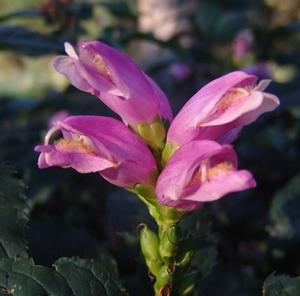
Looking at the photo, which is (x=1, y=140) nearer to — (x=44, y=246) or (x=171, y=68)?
(x=171, y=68)

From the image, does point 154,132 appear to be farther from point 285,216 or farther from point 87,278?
point 285,216

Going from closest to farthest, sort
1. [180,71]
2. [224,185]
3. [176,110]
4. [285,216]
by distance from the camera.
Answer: [224,185]
[285,216]
[176,110]
[180,71]

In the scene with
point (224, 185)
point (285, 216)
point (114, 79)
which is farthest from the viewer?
point (285, 216)

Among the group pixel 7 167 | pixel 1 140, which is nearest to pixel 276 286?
pixel 7 167

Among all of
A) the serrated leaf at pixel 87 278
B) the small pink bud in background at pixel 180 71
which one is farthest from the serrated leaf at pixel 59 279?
the small pink bud in background at pixel 180 71

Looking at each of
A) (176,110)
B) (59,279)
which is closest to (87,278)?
(59,279)

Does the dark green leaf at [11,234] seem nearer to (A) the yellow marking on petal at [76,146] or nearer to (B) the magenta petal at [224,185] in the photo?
(A) the yellow marking on petal at [76,146]
